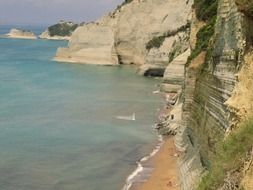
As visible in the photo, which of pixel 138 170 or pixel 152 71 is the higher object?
pixel 138 170

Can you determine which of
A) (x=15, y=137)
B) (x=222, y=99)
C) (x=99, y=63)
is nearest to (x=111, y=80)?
(x=99, y=63)

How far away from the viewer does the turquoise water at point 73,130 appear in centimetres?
2761

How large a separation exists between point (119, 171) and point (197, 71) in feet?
23.5

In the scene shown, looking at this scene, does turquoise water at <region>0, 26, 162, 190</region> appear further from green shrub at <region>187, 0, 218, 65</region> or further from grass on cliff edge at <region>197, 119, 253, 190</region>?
grass on cliff edge at <region>197, 119, 253, 190</region>

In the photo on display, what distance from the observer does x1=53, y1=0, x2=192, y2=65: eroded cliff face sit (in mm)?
87750

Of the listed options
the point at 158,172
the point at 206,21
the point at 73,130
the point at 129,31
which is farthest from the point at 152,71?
the point at 158,172

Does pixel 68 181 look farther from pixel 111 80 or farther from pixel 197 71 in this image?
pixel 111 80

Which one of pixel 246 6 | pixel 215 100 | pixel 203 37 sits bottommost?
pixel 215 100

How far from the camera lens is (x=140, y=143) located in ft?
115

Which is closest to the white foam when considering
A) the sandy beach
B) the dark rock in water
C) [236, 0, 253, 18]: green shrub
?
the sandy beach

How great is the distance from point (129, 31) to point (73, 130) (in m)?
53.7

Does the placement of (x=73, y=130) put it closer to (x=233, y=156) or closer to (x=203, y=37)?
(x=203, y=37)

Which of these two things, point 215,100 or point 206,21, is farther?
point 206,21

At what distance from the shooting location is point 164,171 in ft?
94.5
